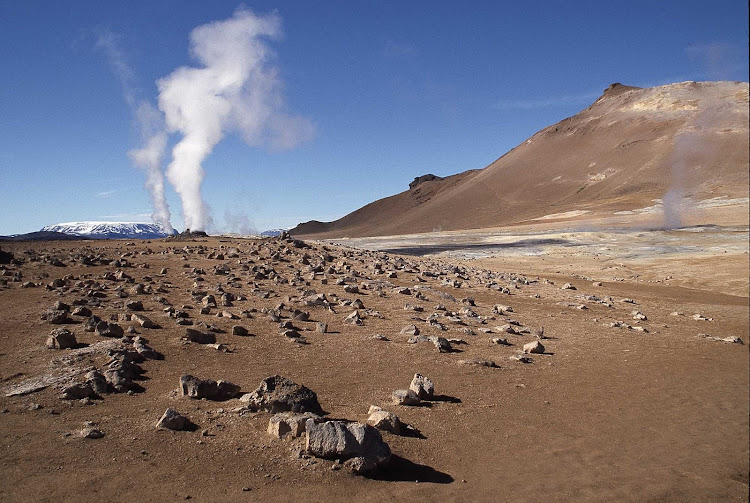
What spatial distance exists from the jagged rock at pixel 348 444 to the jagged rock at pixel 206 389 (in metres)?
2.09

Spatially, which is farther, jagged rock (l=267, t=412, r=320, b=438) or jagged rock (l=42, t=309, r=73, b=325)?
jagged rock (l=42, t=309, r=73, b=325)

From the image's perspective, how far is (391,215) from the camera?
159 metres

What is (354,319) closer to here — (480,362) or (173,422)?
(480,362)

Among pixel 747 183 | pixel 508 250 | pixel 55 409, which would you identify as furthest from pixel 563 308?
pixel 508 250

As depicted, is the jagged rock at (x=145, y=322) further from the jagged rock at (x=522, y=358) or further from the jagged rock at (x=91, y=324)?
the jagged rock at (x=522, y=358)

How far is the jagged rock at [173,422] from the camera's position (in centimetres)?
604

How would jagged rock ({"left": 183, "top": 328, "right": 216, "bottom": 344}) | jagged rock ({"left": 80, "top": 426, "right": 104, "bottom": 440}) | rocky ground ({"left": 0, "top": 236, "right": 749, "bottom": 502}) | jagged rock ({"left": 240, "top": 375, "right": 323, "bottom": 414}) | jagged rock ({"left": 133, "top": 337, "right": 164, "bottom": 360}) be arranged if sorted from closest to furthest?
rocky ground ({"left": 0, "top": 236, "right": 749, "bottom": 502}) < jagged rock ({"left": 80, "top": 426, "right": 104, "bottom": 440}) < jagged rock ({"left": 240, "top": 375, "right": 323, "bottom": 414}) < jagged rock ({"left": 133, "top": 337, "right": 164, "bottom": 360}) < jagged rock ({"left": 183, "top": 328, "right": 216, "bottom": 344})

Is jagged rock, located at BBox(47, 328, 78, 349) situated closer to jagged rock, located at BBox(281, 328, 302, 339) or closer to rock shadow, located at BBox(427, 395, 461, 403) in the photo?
jagged rock, located at BBox(281, 328, 302, 339)

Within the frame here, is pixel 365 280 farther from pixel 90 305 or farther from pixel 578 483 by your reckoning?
pixel 578 483

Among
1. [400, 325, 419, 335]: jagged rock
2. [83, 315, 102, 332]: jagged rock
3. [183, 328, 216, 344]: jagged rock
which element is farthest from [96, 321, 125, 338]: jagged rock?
[400, 325, 419, 335]: jagged rock

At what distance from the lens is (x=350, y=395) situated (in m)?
7.75

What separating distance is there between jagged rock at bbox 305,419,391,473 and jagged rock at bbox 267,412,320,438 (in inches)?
14.0

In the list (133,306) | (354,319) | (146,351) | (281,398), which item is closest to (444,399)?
(281,398)

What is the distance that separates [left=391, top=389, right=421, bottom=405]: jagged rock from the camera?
7.43 meters
